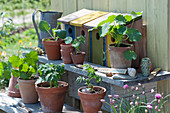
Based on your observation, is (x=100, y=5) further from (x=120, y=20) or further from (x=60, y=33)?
(x=120, y=20)

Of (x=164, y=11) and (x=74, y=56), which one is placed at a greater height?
(x=164, y=11)

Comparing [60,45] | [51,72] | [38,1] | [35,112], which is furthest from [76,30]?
[38,1]

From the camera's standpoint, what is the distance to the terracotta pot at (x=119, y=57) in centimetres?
319

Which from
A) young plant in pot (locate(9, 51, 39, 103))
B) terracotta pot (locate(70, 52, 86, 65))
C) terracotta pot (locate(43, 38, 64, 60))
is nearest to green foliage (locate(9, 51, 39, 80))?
young plant in pot (locate(9, 51, 39, 103))

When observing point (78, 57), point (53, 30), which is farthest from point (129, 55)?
point (53, 30)

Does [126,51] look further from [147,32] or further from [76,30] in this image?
[76,30]

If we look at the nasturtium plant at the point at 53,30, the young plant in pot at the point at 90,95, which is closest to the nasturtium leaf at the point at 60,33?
the nasturtium plant at the point at 53,30

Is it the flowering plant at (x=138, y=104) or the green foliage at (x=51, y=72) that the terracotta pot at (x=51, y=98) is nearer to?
the green foliage at (x=51, y=72)

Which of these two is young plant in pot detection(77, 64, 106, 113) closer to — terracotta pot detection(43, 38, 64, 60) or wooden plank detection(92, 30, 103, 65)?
wooden plank detection(92, 30, 103, 65)

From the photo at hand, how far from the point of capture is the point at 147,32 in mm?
3398

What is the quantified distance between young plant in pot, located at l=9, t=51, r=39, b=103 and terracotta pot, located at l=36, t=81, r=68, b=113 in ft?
0.94

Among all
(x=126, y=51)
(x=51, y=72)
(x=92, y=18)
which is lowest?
(x=51, y=72)

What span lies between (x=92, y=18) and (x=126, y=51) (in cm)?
70

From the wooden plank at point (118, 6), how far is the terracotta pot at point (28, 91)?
116cm
